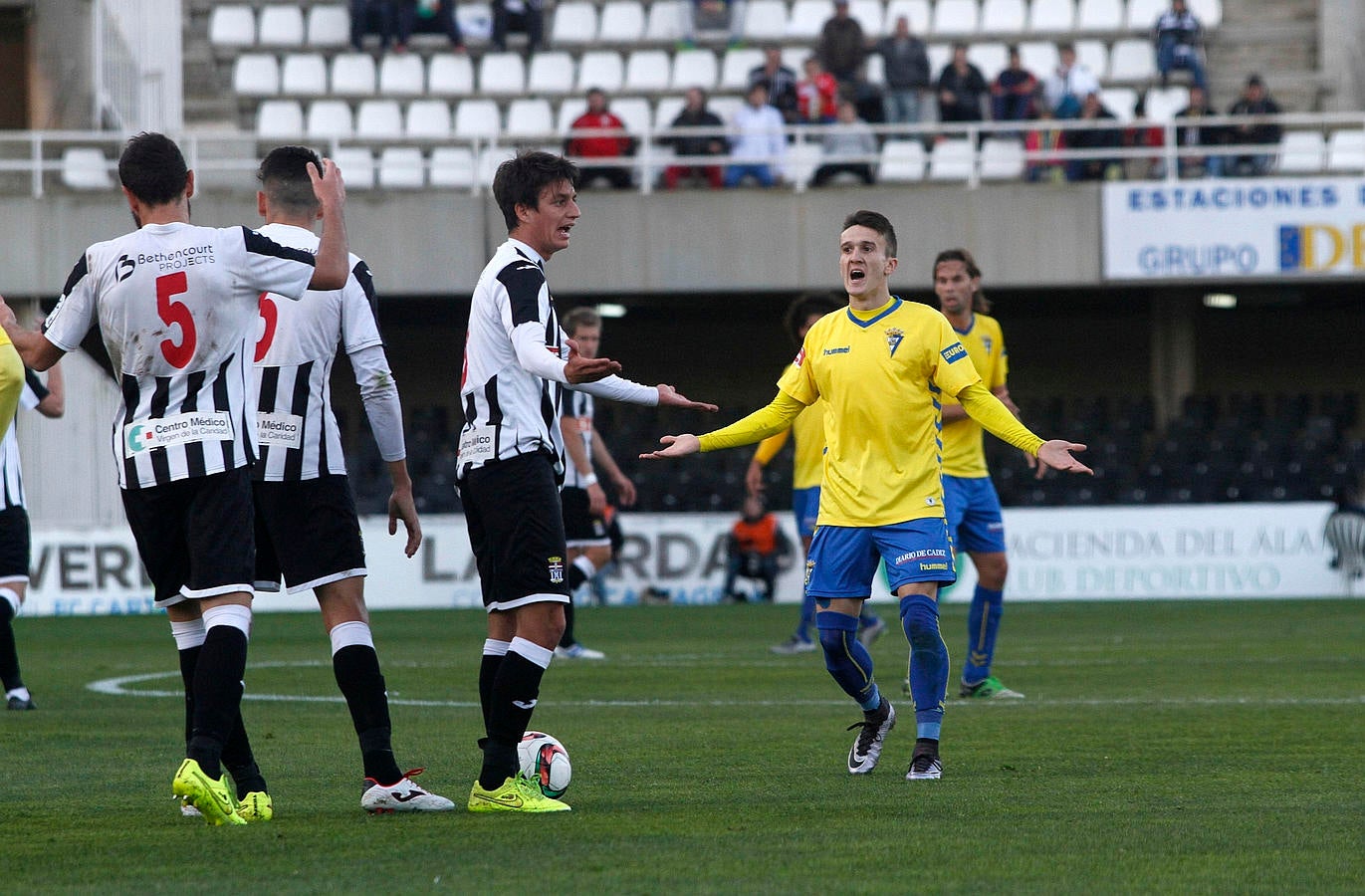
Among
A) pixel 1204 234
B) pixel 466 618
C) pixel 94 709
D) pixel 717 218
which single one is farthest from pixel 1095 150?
pixel 94 709

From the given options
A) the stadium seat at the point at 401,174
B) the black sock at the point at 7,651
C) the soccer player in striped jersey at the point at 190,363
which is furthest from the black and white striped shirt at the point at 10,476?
the stadium seat at the point at 401,174

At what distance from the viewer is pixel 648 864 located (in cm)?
487

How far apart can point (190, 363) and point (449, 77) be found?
23.9m

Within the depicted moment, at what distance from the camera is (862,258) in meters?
6.91

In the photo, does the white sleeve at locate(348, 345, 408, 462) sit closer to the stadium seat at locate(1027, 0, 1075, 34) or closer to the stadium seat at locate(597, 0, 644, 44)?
the stadium seat at locate(597, 0, 644, 44)

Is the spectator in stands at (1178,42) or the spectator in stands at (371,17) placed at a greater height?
the spectator in stands at (371,17)

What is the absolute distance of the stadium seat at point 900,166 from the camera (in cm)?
2506

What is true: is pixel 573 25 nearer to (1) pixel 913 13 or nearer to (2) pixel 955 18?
(1) pixel 913 13

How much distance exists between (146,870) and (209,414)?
1396 millimetres

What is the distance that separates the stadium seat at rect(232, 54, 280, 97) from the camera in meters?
28.9

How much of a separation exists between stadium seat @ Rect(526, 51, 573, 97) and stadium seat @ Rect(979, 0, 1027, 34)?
651 cm

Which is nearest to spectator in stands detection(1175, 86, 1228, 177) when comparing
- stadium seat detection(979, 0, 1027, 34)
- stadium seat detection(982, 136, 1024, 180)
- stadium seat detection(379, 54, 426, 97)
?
stadium seat detection(982, 136, 1024, 180)

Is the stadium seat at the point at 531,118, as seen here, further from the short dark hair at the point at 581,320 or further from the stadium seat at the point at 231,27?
the short dark hair at the point at 581,320

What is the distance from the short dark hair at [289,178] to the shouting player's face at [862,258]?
197 centimetres
